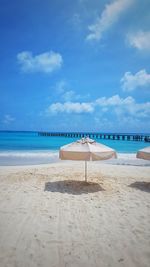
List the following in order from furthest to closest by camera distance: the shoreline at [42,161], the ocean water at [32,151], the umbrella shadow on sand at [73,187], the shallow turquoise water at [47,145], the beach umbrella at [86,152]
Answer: the shallow turquoise water at [47,145] → the ocean water at [32,151] → the shoreline at [42,161] → the umbrella shadow on sand at [73,187] → the beach umbrella at [86,152]

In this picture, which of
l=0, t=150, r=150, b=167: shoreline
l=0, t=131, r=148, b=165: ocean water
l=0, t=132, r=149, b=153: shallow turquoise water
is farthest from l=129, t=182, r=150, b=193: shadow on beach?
l=0, t=132, r=149, b=153: shallow turquoise water

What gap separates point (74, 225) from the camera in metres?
5.08

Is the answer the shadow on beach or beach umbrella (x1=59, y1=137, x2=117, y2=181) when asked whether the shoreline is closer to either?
the shadow on beach

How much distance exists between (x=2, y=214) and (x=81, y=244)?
2440 mm

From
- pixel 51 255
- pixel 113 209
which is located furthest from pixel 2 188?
pixel 51 255

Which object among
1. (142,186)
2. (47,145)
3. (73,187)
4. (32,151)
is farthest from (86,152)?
(47,145)

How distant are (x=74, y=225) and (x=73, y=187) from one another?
10.7ft

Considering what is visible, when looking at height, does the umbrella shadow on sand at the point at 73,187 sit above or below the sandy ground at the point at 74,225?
above

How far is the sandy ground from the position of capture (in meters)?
3.84

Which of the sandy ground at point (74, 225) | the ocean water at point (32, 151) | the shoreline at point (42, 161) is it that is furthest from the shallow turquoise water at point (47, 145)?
the sandy ground at point (74, 225)

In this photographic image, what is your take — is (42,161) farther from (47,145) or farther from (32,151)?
(47,145)

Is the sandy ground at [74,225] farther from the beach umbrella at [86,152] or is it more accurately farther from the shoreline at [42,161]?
the shoreline at [42,161]

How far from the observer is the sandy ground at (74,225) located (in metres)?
3.84

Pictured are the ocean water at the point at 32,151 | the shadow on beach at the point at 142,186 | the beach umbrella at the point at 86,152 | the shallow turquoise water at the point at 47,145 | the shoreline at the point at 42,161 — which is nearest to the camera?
the beach umbrella at the point at 86,152
